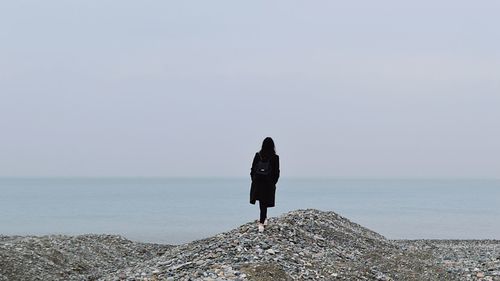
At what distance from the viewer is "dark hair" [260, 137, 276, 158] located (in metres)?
17.8

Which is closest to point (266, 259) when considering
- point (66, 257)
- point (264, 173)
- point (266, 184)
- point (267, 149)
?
point (266, 184)

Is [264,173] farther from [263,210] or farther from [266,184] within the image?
[263,210]

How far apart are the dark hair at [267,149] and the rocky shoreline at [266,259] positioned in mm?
3033

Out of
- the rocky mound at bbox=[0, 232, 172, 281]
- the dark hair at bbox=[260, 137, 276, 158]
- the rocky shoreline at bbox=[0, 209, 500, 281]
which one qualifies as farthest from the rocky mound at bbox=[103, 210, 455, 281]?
the rocky mound at bbox=[0, 232, 172, 281]

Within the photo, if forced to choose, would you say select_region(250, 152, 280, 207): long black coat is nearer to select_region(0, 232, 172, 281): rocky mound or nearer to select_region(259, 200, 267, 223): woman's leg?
select_region(259, 200, 267, 223): woman's leg

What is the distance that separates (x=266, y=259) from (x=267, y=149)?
150 inches

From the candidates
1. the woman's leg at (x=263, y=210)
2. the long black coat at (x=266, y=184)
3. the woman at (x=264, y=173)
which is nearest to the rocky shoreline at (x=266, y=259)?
the woman's leg at (x=263, y=210)

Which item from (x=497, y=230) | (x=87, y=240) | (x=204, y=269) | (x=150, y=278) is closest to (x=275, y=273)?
(x=204, y=269)

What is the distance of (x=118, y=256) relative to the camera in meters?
28.4

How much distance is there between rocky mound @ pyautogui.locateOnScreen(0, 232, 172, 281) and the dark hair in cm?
991

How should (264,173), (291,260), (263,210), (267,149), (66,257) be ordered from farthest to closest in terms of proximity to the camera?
(66,257), (263,210), (264,173), (267,149), (291,260)

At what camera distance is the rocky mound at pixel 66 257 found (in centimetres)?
A: 2177

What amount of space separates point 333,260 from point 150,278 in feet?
20.7

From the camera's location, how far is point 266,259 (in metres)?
16.0
